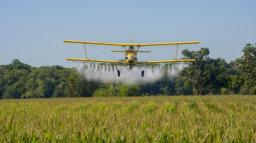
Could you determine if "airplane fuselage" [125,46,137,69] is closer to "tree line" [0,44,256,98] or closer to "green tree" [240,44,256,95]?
"tree line" [0,44,256,98]

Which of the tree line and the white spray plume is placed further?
the tree line

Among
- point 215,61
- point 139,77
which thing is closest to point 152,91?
point 215,61

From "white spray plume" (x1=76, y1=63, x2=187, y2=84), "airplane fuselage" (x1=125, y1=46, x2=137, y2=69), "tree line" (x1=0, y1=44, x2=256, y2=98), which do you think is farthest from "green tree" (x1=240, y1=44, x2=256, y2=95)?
"airplane fuselage" (x1=125, y1=46, x2=137, y2=69)

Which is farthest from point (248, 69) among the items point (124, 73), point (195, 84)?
point (124, 73)

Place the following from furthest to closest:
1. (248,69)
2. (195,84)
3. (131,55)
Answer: (195,84), (248,69), (131,55)

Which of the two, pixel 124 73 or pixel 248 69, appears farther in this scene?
pixel 248 69

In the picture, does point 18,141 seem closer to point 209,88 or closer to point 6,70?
point 209,88

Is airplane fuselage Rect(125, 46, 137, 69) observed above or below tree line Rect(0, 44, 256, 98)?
above

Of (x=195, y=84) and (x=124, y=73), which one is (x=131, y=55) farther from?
(x=195, y=84)

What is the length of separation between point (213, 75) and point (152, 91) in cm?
2644

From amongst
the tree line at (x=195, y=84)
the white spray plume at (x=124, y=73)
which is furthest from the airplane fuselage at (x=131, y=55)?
the tree line at (x=195, y=84)

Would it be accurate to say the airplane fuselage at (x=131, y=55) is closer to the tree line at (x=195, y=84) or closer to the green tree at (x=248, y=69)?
the tree line at (x=195, y=84)

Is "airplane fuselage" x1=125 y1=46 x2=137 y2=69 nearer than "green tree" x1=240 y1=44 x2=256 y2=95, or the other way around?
"airplane fuselage" x1=125 y1=46 x2=137 y2=69

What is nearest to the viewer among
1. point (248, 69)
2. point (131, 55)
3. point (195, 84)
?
point (131, 55)
